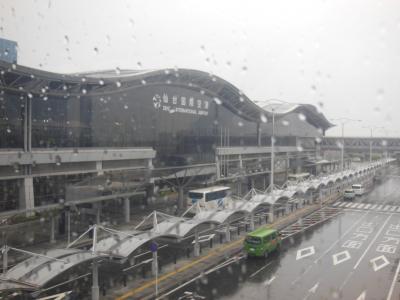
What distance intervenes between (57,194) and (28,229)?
7.24 ft

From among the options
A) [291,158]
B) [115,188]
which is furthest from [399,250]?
[291,158]

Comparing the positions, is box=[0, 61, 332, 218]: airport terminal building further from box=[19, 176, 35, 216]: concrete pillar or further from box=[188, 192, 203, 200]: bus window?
box=[188, 192, 203, 200]: bus window

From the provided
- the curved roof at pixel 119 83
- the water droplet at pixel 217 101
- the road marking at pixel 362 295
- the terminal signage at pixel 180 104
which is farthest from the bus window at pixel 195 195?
the road marking at pixel 362 295

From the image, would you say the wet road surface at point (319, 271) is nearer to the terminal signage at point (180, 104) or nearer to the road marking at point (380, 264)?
the road marking at point (380, 264)

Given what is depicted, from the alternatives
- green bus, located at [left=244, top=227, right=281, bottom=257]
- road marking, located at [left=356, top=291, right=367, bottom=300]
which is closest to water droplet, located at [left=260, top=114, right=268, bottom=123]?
green bus, located at [left=244, top=227, right=281, bottom=257]

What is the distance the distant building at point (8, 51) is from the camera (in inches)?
760

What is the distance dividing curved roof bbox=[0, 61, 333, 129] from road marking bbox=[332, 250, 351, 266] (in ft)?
44.9

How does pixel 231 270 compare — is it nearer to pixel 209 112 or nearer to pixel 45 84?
pixel 45 84

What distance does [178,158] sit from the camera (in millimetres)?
27219

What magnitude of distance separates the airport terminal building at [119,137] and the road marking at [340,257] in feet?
30.0

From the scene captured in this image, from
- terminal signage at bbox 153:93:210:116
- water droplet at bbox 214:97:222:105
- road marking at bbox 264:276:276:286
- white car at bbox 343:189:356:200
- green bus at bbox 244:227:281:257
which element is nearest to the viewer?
road marking at bbox 264:276:276:286

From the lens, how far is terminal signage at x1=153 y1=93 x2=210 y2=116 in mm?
25823

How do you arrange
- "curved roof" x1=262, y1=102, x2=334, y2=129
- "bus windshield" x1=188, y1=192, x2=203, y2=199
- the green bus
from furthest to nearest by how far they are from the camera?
"curved roof" x1=262, y1=102, x2=334, y2=129
"bus windshield" x1=188, y1=192, x2=203, y2=199
the green bus

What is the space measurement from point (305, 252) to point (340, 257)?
1252 mm
